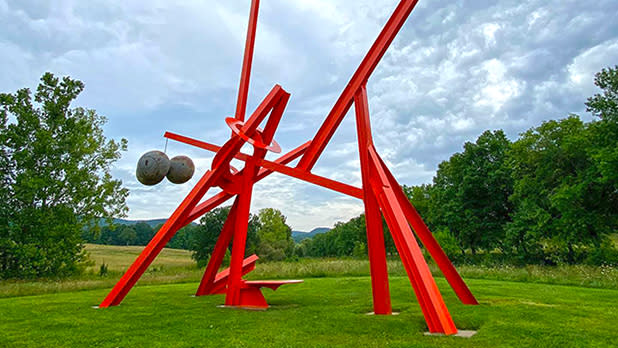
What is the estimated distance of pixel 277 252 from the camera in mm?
42406

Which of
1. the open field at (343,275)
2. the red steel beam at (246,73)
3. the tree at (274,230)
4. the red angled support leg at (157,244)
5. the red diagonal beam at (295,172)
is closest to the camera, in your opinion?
the red diagonal beam at (295,172)

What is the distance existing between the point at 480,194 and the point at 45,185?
29.0 metres

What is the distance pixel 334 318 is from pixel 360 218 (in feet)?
169

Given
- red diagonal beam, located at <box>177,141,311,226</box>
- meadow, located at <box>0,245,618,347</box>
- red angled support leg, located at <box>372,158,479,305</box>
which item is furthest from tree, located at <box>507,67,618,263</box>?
red diagonal beam, located at <box>177,141,311,226</box>

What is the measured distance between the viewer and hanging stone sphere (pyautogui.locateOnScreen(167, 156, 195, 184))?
8.66 metres

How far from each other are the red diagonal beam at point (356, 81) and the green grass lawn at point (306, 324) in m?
3.12

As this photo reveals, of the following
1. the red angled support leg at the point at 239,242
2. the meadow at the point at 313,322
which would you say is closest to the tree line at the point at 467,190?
the meadow at the point at 313,322

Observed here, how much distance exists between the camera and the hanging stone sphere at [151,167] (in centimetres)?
808

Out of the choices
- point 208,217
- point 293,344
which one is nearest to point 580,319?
point 293,344

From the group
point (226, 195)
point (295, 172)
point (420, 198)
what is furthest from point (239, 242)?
point (420, 198)

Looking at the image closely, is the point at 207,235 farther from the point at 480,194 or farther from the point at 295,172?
the point at 295,172

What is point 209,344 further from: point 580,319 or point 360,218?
point 360,218

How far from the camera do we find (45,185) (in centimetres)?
1977

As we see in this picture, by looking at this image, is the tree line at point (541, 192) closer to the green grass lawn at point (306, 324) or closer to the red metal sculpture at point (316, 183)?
the green grass lawn at point (306, 324)
